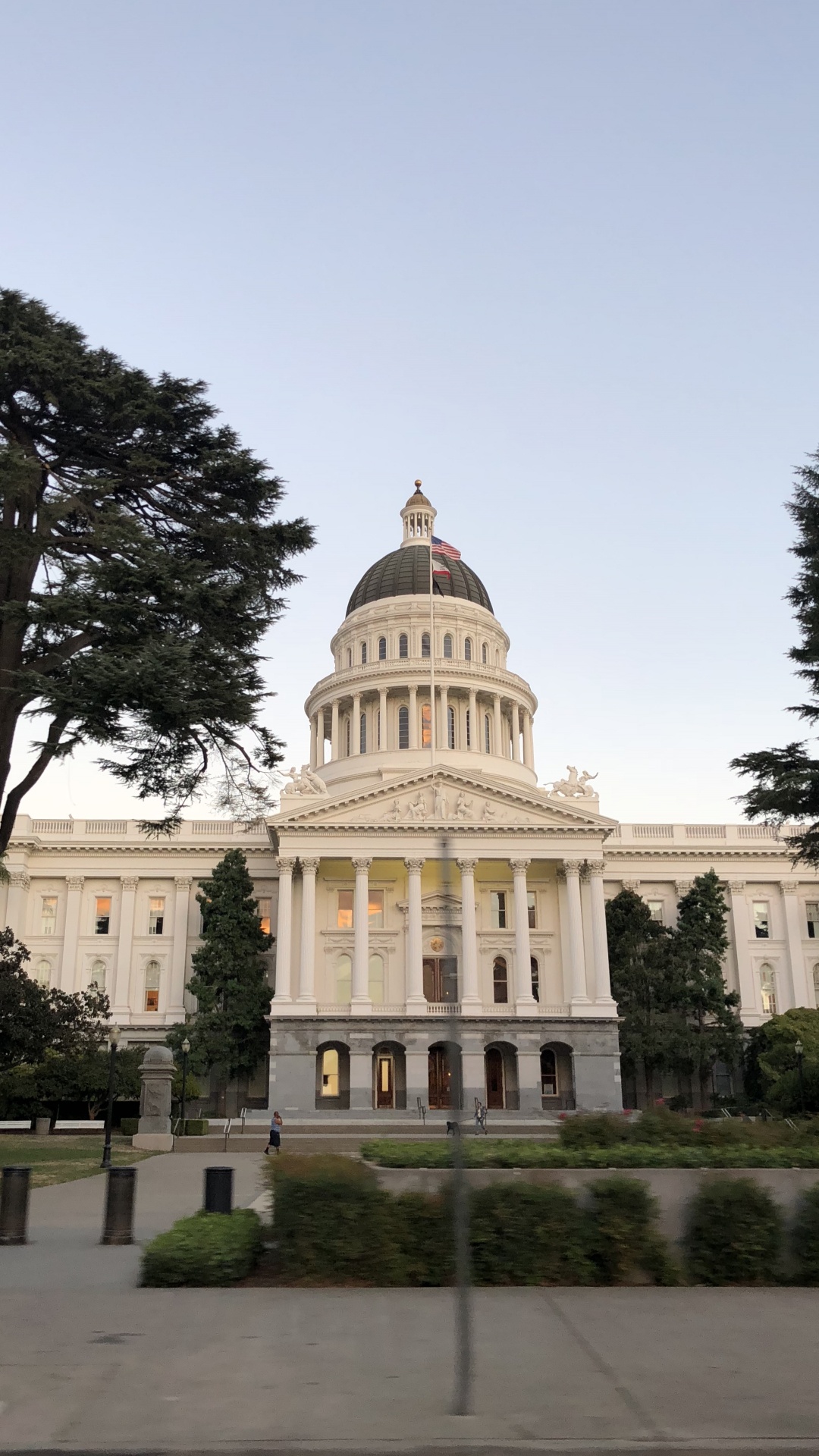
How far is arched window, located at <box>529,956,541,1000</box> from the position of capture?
217 ft

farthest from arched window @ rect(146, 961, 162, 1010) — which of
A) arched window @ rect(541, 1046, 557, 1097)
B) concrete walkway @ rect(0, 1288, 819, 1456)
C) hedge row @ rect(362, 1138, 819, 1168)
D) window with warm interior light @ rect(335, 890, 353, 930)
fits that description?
concrete walkway @ rect(0, 1288, 819, 1456)

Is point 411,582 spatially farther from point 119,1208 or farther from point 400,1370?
point 400,1370

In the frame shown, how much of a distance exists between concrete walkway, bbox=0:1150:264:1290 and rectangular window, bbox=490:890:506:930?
3670 cm

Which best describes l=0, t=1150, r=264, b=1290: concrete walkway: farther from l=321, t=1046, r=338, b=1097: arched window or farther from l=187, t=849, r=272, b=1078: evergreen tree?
l=321, t=1046, r=338, b=1097: arched window

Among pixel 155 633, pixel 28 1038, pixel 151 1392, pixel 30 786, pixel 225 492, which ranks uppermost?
pixel 225 492

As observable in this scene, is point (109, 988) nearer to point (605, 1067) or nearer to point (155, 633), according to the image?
point (605, 1067)

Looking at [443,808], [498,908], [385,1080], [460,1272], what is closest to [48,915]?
[385,1080]

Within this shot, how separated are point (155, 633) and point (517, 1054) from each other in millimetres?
46116

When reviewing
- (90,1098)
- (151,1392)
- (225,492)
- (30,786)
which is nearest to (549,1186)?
(151,1392)

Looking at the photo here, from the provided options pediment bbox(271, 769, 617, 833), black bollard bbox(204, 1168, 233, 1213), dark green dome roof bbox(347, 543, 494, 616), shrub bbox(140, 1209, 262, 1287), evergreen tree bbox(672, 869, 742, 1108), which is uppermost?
dark green dome roof bbox(347, 543, 494, 616)

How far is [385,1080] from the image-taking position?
6384cm

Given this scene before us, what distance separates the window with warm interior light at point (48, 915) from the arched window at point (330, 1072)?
1963cm

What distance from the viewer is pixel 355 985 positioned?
204 ft

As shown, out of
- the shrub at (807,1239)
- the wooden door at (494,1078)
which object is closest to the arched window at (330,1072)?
the wooden door at (494,1078)
